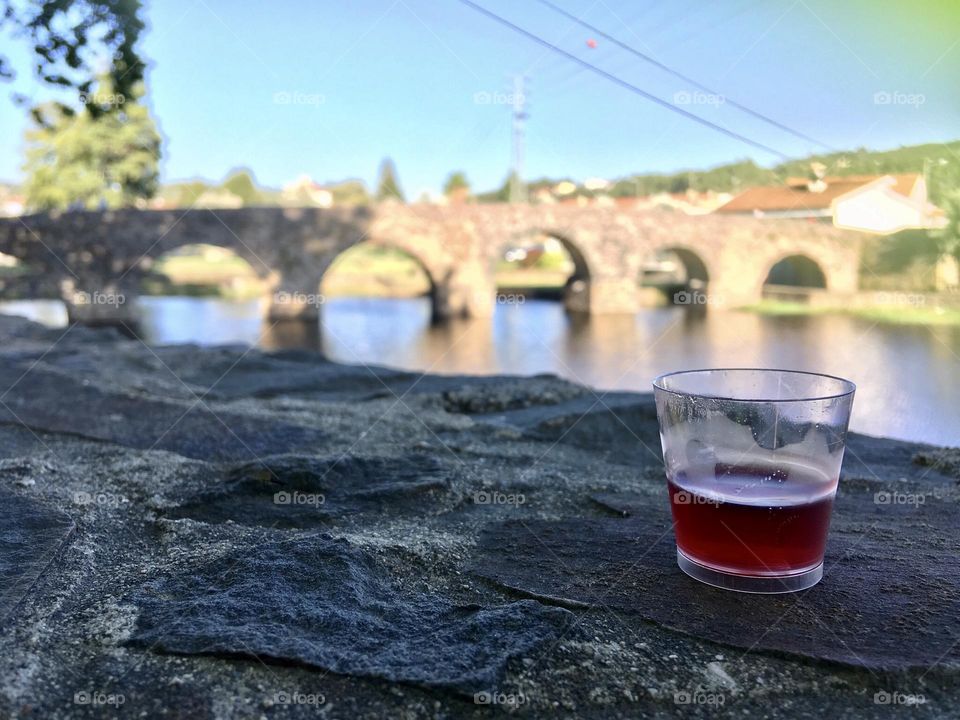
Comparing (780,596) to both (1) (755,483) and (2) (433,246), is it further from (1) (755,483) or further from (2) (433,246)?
(2) (433,246)

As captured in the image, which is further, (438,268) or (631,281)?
(631,281)

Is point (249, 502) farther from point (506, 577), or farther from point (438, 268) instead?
point (438, 268)

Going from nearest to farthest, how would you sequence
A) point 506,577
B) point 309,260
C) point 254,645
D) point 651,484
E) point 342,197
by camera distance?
point 254,645 → point 506,577 → point 651,484 → point 309,260 → point 342,197

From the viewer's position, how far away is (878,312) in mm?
20984

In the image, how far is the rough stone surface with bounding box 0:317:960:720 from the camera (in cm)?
104

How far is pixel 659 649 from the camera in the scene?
3.80 feet

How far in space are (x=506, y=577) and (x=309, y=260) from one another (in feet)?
76.7

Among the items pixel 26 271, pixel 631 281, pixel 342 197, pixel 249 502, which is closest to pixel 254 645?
pixel 249 502

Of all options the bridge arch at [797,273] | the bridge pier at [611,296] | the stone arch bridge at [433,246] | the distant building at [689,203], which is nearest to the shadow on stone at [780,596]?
the stone arch bridge at [433,246]

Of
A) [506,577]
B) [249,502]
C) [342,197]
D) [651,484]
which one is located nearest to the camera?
[506,577]

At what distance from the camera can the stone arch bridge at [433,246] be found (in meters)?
22.4

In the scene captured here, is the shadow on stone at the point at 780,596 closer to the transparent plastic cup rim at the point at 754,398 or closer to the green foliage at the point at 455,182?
the transparent plastic cup rim at the point at 754,398

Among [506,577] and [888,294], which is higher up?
[506,577]

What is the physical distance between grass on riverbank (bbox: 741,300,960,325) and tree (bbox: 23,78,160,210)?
69.3 feet
